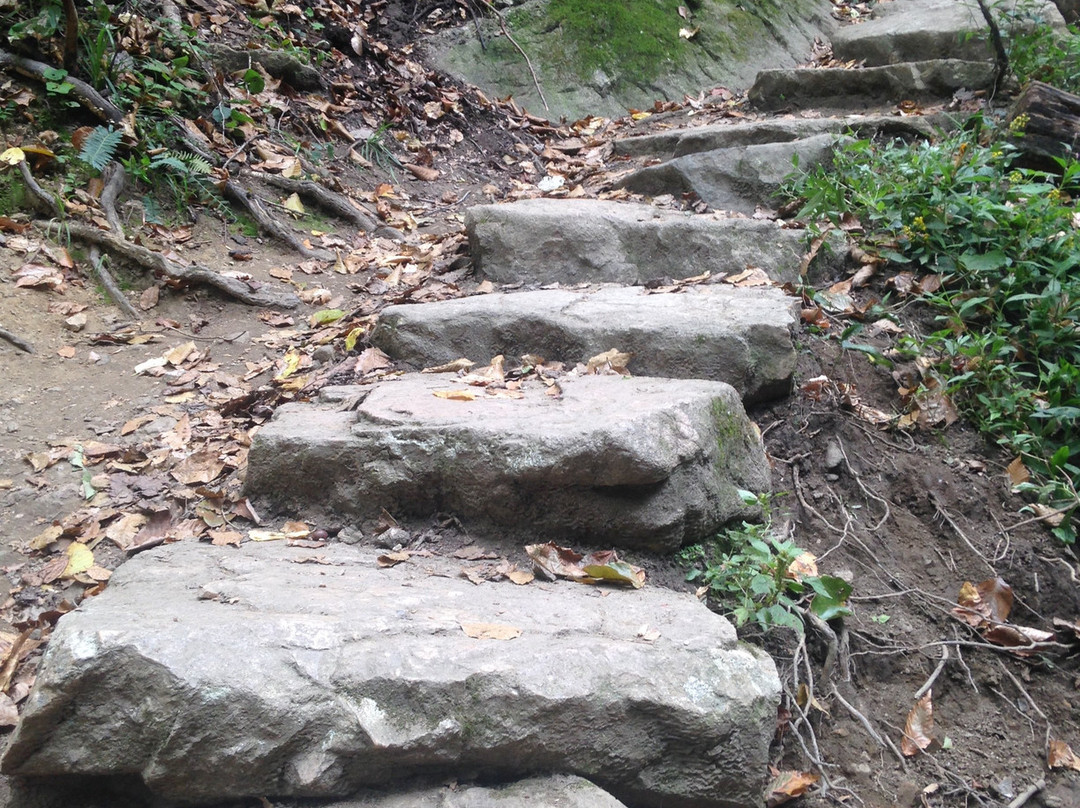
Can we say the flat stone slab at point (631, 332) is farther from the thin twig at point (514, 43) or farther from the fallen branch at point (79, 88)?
the thin twig at point (514, 43)

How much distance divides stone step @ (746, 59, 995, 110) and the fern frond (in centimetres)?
457

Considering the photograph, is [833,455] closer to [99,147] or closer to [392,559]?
[392,559]

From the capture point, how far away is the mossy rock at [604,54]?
7199 mm

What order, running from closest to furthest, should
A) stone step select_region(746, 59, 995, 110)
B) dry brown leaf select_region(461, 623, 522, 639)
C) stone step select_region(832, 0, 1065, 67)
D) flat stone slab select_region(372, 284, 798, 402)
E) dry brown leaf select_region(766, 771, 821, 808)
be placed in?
dry brown leaf select_region(461, 623, 522, 639), dry brown leaf select_region(766, 771, 821, 808), flat stone slab select_region(372, 284, 798, 402), stone step select_region(746, 59, 995, 110), stone step select_region(832, 0, 1065, 67)

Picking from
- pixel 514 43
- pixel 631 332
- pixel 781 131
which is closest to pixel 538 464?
pixel 631 332

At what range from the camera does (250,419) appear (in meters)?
3.29

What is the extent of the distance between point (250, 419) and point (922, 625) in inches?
99.2

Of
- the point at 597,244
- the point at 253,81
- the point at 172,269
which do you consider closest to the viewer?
the point at 597,244

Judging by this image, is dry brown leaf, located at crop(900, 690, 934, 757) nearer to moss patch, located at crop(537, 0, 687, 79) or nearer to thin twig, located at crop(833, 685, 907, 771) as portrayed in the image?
thin twig, located at crop(833, 685, 907, 771)

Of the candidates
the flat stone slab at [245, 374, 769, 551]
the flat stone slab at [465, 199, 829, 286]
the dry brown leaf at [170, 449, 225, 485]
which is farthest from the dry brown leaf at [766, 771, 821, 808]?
the flat stone slab at [465, 199, 829, 286]

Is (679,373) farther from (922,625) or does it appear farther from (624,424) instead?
(922,625)

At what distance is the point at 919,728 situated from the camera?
2.33m

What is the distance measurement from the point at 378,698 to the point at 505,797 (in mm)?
325

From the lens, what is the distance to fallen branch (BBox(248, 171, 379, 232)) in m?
5.15
